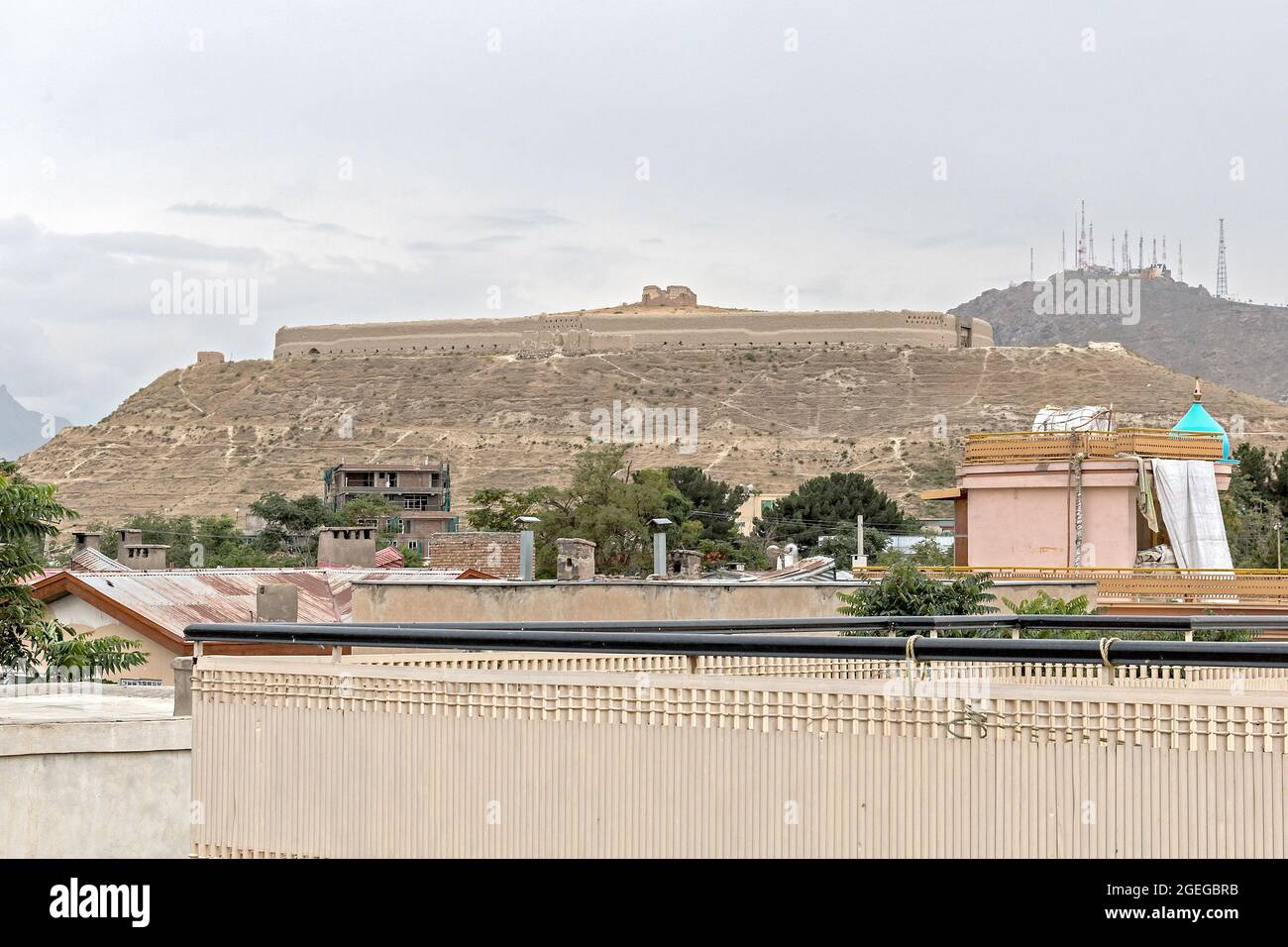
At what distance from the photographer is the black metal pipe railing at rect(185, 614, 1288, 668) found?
5.08 m

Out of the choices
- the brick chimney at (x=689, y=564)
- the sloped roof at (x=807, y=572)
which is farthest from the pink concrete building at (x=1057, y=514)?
the brick chimney at (x=689, y=564)

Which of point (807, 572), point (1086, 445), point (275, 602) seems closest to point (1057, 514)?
point (1086, 445)

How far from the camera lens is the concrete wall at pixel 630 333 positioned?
420 ft

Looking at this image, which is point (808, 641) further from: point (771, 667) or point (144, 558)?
point (144, 558)

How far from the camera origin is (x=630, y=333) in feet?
435

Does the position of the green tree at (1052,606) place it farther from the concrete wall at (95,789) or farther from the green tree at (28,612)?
the concrete wall at (95,789)

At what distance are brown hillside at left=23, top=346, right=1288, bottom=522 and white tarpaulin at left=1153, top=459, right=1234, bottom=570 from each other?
207 ft

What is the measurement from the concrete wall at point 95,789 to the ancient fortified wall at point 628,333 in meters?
121

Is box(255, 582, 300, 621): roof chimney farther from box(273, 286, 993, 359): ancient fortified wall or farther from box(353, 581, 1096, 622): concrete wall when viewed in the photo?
box(273, 286, 993, 359): ancient fortified wall

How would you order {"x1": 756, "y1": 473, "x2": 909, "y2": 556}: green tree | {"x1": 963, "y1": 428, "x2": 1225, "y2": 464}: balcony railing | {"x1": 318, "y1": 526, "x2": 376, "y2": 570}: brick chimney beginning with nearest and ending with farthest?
{"x1": 963, "y1": 428, "x2": 1225, "y2": 464}: balcony railing → {"x1": 318, "y1": 526, "x2": 376, "y2": 570}: brick chimney → {"x1": 756, "y1": 473, "x2": 909, "y2": 556}: green tree

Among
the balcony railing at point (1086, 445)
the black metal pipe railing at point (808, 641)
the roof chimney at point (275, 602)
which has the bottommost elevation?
the roof chimney at point (275, 602)

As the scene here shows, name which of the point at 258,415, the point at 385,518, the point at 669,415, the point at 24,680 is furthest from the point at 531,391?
the point at 24,680

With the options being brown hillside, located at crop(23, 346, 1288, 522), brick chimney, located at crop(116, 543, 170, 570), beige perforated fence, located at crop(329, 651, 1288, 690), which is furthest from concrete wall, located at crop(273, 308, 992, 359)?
beige perforated fence, located at crop(329, 651, 1288, 690)

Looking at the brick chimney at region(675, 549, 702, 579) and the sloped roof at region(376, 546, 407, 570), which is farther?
the sloped roof at region(376, 546, 407, 570)
